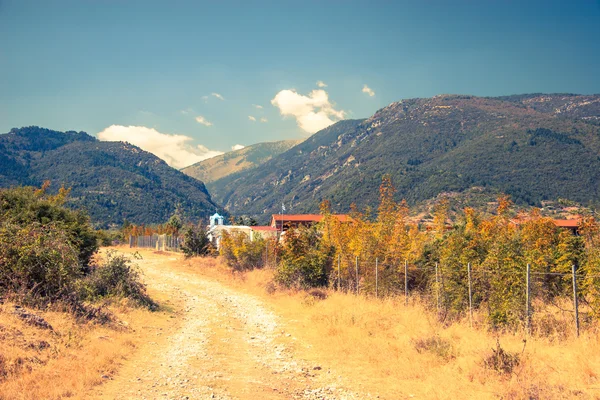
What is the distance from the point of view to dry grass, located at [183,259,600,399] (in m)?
6.60

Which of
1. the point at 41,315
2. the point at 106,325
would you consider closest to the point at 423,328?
the point at 106,325

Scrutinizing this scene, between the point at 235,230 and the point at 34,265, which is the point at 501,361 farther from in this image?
the point at 235,230

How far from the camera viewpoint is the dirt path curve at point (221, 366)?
22.4 ft

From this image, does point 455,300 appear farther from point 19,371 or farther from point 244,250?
point 244,250

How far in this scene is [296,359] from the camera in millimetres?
9344

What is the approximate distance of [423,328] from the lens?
1067 centimetres

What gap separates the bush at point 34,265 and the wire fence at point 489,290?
34.4 ft

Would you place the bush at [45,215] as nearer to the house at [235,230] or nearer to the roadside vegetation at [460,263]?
the roadside vegetation at [460,263]

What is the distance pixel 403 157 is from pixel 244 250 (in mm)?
151537

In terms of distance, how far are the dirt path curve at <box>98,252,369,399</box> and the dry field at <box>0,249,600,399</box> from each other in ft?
0.08

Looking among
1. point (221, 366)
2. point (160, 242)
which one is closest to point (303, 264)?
point (221, 366)

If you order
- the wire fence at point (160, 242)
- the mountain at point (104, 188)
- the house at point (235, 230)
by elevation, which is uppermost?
the mountain at point (104, 188)

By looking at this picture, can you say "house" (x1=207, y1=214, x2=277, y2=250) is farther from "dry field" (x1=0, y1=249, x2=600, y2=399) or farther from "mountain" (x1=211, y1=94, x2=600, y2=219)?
"mountain" (x1=211, y1=94, x2=600, y2=219)

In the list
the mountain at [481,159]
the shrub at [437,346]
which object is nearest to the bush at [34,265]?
the shrub at [437,346]
